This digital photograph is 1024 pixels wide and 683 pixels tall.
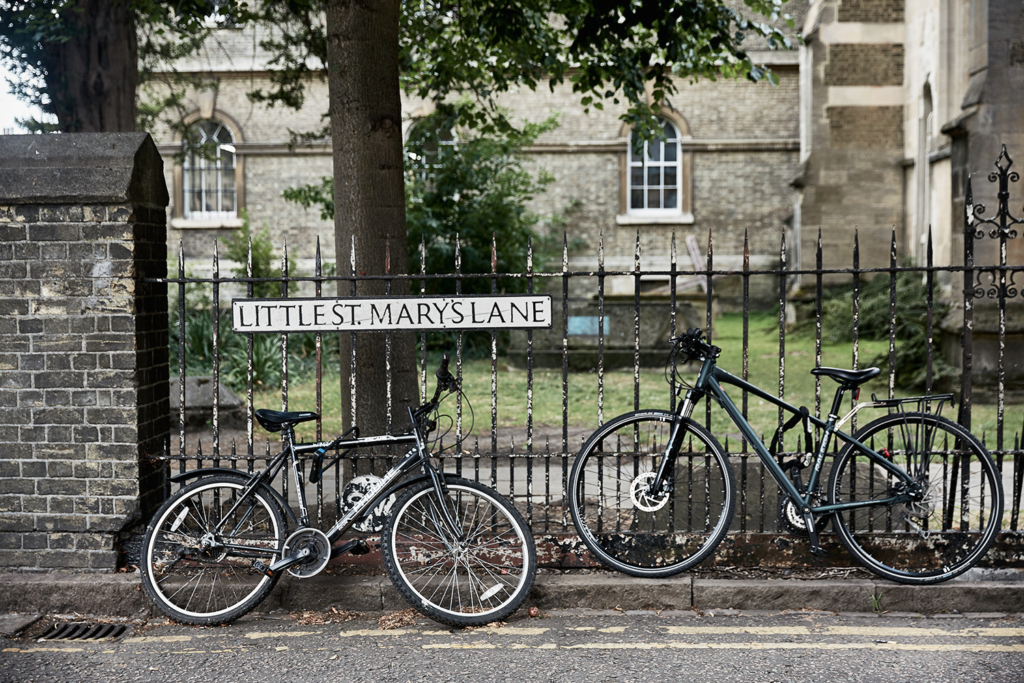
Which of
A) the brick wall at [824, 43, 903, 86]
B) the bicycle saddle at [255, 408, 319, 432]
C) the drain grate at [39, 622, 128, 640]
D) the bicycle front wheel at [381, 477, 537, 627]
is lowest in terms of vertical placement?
the drain grate at [39, 622, 128, 640]

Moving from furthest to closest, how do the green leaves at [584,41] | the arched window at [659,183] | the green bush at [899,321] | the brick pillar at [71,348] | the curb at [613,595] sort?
the arched window at [659,183] < the green bush at [899,321] < the green leaves at [584,41] < the brick pillar at [71,348] < the curb at [613,595]

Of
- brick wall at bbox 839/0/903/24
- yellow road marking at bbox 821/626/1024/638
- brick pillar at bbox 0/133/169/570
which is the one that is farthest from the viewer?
brick wall at bbox 839/0/903/24

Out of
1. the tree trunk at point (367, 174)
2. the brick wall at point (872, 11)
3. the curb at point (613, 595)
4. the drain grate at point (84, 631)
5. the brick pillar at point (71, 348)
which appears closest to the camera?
the drain grate at point (84, 631)

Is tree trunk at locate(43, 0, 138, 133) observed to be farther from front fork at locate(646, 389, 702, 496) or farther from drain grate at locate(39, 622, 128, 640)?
front fork at locate(646, 389, 702, 496)

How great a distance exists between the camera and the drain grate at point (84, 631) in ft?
15.1

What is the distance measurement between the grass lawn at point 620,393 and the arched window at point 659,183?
8404 mm

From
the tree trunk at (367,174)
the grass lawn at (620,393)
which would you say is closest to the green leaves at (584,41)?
the tree trunk at (367,174)

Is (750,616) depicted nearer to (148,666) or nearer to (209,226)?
(148,666)

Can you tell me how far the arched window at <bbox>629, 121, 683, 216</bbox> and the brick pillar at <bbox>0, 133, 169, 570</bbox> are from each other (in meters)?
19.9

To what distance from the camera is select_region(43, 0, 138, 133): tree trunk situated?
1064 cm

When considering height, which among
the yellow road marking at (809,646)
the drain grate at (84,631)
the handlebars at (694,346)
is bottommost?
the drain grate at (84,631)

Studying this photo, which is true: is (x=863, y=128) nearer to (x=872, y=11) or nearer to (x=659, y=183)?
(x=872, y=11)

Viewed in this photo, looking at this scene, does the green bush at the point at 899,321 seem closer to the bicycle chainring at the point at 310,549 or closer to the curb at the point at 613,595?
the curb at the point at 613,595

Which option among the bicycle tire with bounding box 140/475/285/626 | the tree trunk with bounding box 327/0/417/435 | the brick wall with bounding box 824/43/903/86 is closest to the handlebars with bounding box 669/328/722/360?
the tree trunk with bounding box 327/0/417/435
